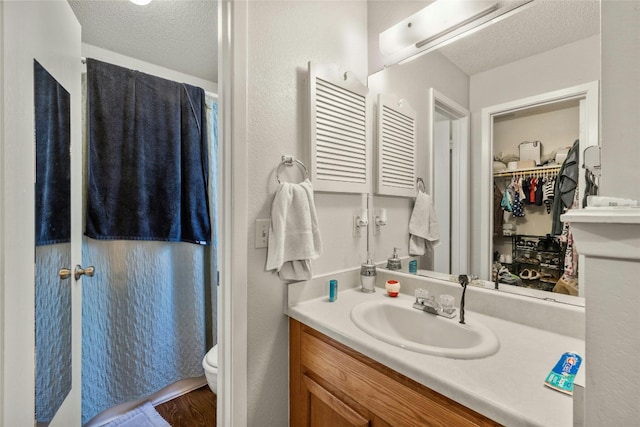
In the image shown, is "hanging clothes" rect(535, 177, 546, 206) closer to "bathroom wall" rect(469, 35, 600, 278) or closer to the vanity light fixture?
"bathroom wall" rect(469, 35, 600, 278)

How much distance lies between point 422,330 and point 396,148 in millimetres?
873

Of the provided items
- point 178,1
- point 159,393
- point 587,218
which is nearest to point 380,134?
point 587,218

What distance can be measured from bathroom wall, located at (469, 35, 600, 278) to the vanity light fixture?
0.68 ft

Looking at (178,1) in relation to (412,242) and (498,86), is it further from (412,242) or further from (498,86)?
(412,242)

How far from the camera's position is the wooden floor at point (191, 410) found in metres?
1.73

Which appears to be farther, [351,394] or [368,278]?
[368,278]

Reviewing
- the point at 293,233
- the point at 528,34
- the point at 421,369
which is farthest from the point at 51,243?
the point at 528,34

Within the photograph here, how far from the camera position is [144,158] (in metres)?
1.81

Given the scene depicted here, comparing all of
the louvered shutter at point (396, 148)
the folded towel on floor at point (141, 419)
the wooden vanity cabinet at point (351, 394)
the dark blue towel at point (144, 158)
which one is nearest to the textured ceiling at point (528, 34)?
the louvered shutter at point (396, 148)

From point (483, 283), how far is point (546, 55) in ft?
2.81

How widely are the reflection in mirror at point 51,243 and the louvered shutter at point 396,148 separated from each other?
1.33m

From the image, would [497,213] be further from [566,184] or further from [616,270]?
[616,270]

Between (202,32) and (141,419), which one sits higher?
(202,32)

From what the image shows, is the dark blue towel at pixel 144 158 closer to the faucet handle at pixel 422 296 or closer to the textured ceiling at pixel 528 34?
the faucet handle at pixel 422 296
